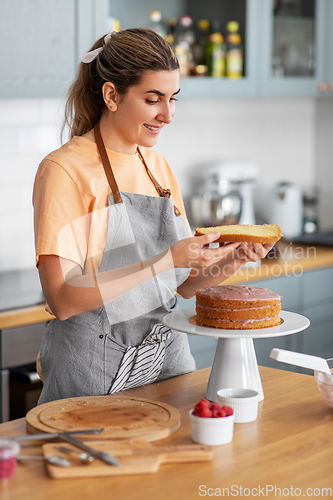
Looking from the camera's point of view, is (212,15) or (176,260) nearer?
(176,260)

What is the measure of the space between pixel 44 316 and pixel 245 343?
3.43 feet

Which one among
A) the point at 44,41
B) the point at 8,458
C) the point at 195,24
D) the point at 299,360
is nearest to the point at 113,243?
the point at 299,360

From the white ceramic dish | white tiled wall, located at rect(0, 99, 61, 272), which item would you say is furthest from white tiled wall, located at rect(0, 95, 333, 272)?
the white ceramic dish

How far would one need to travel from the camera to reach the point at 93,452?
1055mm

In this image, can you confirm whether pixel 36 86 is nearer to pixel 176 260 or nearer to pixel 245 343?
pixel 176 260

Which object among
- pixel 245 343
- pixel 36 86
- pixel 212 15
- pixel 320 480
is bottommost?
pixel 320 480

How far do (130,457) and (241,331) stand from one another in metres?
0.37

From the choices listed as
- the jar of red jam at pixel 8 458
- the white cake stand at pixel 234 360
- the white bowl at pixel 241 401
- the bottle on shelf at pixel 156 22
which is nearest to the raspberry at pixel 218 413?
the white bowl at pixel 241 401

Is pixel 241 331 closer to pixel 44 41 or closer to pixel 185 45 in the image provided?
pixel 44 41

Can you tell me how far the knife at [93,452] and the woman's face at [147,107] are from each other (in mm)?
750

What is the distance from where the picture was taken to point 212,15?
317 cm

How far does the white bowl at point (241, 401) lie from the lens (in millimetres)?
1241

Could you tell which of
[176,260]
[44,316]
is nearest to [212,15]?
[44,316]

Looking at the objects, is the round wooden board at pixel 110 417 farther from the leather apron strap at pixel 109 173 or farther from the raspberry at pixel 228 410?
the leather apron strap at pixel 109 173
